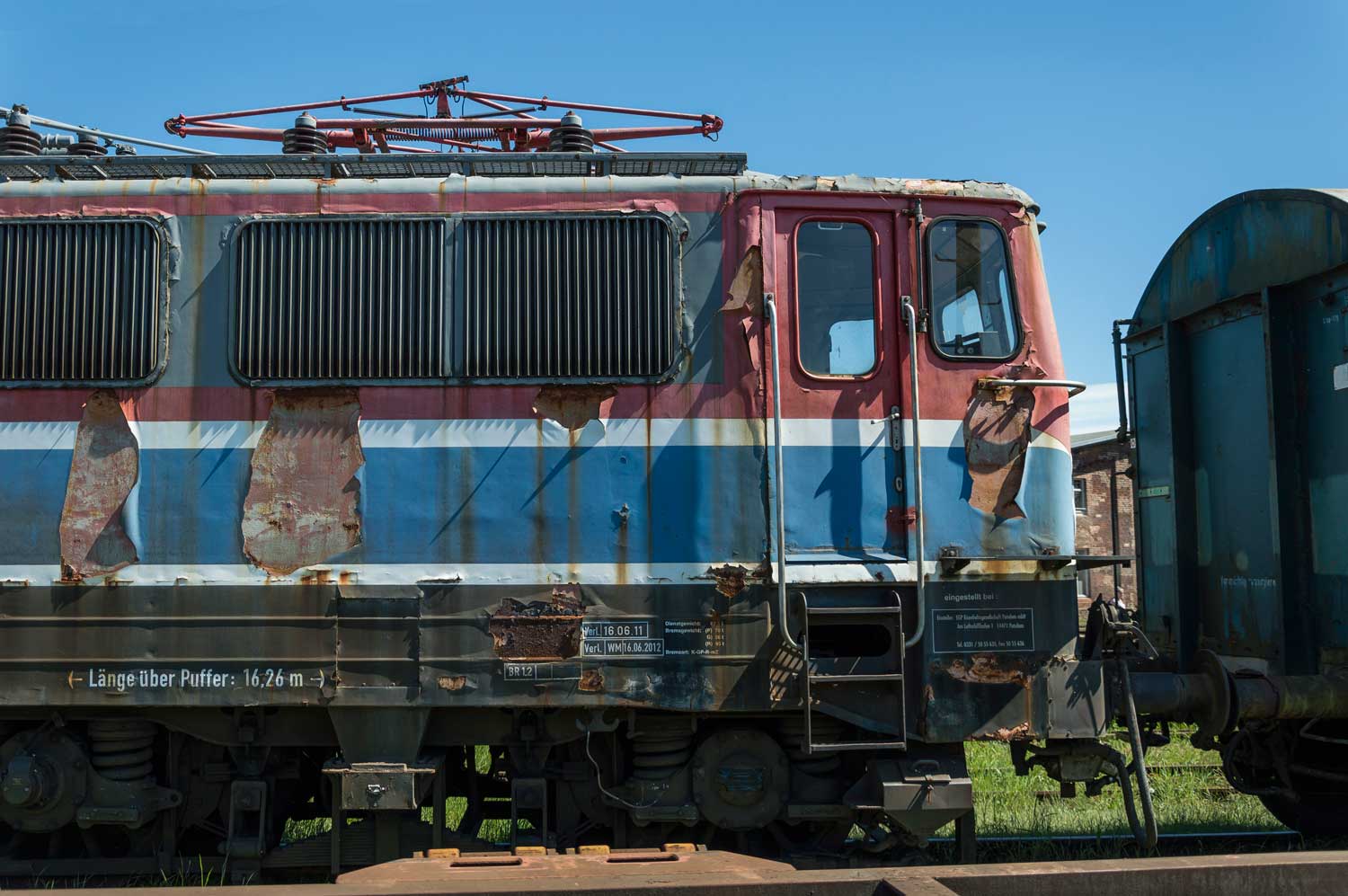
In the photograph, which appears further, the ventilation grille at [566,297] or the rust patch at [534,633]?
the ventilation grille at [566,297]

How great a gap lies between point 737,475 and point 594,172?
1950 millimetres

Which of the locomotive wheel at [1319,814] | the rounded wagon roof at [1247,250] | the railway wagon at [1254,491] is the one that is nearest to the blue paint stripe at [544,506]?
the railway wagon at [1254,491]

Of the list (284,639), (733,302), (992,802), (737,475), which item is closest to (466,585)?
(284,639)

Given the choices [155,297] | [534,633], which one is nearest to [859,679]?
[534,633]

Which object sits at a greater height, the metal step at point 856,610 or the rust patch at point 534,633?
the metal step at point 856,610

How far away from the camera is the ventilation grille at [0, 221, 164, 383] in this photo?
5695 mm

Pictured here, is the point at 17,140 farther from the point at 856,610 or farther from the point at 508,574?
the point at 856,610

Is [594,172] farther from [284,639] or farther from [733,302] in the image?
[284,639]

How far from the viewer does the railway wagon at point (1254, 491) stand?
6.61 meters

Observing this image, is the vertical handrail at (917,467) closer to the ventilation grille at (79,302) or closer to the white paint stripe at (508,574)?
the white paint stripe at (508,574)

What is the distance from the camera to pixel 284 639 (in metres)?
5.42

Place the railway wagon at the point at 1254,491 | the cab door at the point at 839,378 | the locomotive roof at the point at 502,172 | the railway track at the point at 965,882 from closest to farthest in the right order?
the railway track at the point at 965,882 < the cab door at the point at 839,378 < the locomotive roof at the point at 502,172 < the railway wagon at the point at 1254,491

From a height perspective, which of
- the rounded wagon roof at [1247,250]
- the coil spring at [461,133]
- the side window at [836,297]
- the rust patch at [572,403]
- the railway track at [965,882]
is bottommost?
the railway track at [965,882]

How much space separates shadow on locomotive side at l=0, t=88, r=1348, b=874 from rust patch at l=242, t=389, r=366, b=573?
16 millimetres
